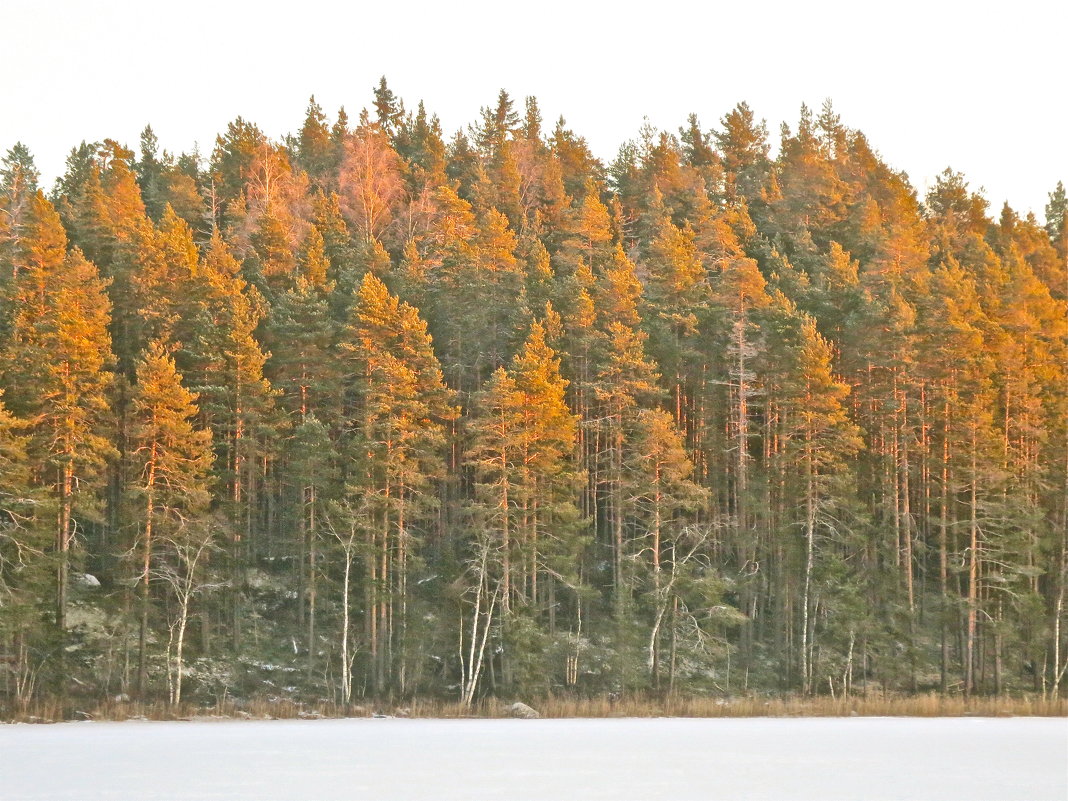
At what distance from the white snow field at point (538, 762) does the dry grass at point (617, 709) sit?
484 centimetres

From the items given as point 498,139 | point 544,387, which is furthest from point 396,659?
point 498,139

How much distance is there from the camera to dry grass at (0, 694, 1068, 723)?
3544cm

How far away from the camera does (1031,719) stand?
109 ft

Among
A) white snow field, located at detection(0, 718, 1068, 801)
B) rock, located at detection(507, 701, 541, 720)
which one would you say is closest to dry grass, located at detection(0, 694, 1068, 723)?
rock, located at detection(507, 701, 541, 720)

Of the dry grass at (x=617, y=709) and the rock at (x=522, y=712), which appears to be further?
the rock at (x=522, y=712)

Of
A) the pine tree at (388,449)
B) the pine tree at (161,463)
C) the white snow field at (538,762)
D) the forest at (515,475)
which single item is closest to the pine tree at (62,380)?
the forest at (515,475)

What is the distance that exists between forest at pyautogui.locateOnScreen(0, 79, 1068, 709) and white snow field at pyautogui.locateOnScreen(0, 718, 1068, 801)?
429 inches

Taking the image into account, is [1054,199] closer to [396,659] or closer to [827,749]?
[396,659]

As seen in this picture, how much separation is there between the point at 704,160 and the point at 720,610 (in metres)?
59.0

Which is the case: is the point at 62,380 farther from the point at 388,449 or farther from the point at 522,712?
the point at 522,712

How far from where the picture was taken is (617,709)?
3662 cm

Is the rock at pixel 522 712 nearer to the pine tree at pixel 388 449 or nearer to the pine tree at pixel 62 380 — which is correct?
the pine tree at pixel 388 449

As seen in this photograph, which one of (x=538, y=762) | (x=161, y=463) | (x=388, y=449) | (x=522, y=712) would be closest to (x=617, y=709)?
(x=522, y=712)

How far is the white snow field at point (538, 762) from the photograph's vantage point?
1695 cm
